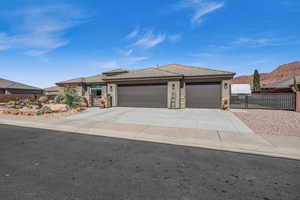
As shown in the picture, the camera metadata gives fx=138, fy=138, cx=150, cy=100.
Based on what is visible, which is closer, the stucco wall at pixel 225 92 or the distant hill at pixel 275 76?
the stucco wall at pixel 225 92

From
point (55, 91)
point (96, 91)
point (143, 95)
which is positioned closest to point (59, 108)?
point (96, 91)

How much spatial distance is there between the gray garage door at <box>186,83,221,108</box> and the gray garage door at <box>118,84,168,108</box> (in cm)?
257

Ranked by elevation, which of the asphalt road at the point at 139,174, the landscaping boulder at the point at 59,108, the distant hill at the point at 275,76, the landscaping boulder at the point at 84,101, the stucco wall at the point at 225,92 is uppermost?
the distant hill at the point at 275,76

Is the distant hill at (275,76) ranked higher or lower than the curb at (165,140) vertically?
higher

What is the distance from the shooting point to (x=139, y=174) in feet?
10.5

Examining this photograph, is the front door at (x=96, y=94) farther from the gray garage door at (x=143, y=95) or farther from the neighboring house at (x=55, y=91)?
the neighboring house at (x=55, y=91)

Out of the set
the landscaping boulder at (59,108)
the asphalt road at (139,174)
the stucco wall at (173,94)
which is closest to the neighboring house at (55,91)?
the landscaping boulder at (59,108)

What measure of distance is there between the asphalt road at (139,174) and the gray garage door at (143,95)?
33.1 ft

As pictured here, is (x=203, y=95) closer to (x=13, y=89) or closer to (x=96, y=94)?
(x=96, y=94)

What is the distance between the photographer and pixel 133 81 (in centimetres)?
1545

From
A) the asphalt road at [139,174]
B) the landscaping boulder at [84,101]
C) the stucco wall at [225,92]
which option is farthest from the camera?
the landscaping boulder at [84,101]

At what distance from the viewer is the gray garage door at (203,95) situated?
1370cm

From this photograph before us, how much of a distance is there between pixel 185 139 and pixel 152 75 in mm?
10457

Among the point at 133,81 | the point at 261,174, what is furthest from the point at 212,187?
the point at 133,81
